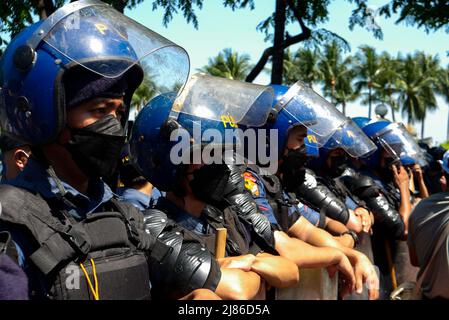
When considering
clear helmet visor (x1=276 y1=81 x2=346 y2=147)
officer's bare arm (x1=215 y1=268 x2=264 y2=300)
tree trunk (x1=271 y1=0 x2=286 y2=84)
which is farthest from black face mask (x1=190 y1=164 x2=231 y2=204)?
tree trunk (x1=271 y1=0 x2=286 y2=84)

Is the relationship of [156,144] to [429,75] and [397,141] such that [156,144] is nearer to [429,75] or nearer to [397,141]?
[397,141]

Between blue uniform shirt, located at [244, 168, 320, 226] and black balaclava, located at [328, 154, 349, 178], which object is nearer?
blue uniform shirt, located at [244, 168, 320, 226]

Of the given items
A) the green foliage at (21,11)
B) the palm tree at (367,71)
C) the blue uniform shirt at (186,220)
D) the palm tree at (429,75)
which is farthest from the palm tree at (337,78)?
the blue uniform shirt at (186,220)

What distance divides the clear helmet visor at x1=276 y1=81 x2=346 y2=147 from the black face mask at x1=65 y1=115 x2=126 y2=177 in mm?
2533

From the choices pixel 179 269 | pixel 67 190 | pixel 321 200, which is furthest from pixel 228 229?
pixel 321 200

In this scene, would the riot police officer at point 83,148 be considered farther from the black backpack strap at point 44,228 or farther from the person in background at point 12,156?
the person in background at point 12,156

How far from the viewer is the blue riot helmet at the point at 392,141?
663cm

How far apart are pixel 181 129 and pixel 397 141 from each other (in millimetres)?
4398

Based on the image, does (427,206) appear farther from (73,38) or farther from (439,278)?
(73,38)

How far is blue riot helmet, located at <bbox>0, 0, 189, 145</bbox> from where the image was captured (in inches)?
78.5

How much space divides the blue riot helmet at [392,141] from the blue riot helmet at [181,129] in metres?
3.72

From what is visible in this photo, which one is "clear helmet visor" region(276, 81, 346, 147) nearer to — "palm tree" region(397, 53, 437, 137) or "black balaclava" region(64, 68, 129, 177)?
"black balaclava" region(64, 68, 129, 177)
